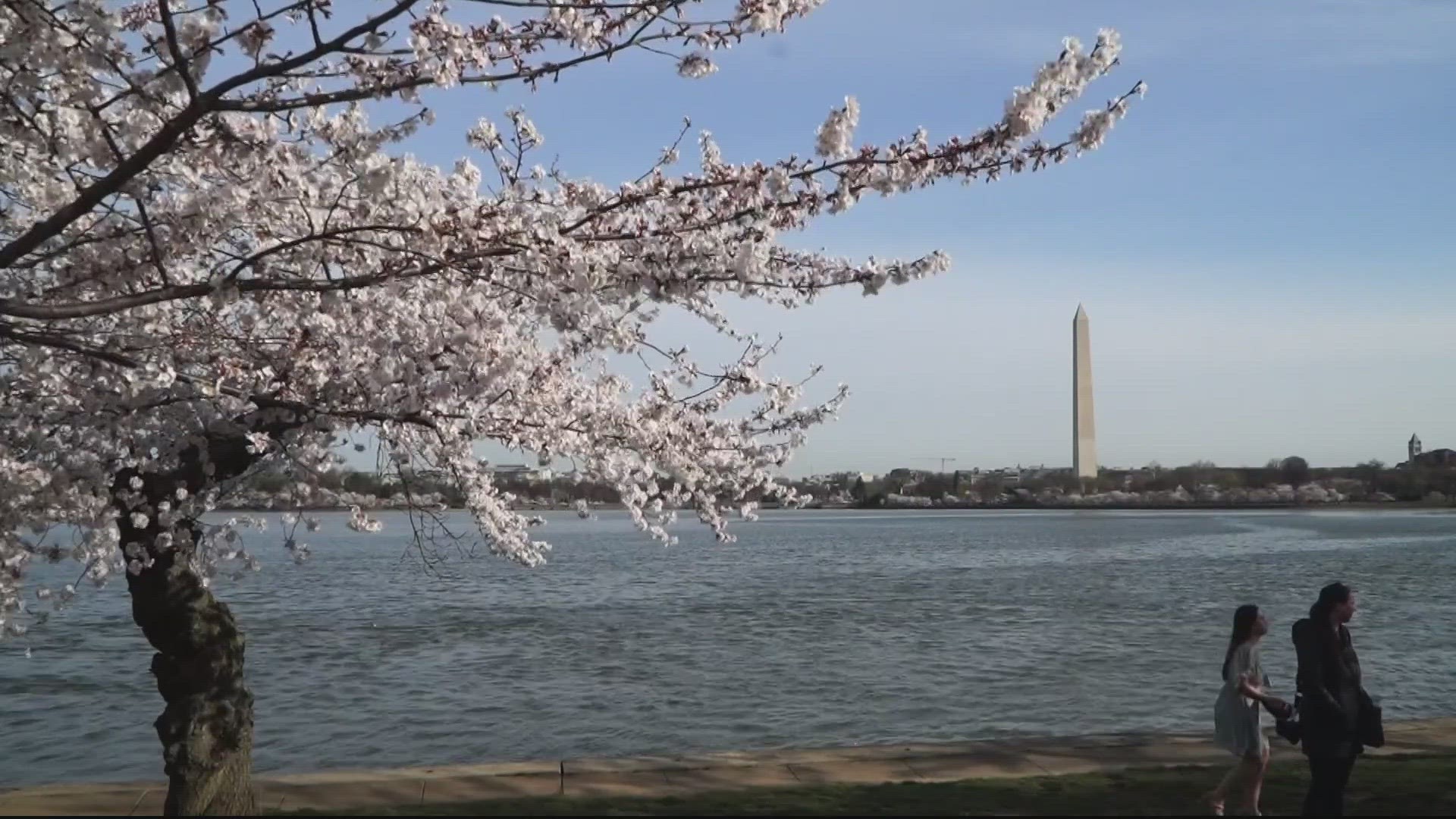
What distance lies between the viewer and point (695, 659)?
67.0ft

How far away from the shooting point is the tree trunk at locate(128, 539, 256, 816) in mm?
7930

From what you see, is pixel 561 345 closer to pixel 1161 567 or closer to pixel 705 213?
pixel 705 213

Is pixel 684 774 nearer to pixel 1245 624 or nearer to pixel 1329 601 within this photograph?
pixel 1245 624

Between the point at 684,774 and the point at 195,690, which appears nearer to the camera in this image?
the point at 195,690

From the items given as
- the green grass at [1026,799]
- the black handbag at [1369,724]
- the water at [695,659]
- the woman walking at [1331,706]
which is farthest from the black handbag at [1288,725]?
the water at [695,659]

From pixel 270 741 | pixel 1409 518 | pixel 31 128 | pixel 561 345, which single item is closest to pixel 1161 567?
pixel 270 741

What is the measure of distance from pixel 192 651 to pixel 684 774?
10.8 feet

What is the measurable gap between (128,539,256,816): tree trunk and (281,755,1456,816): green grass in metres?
0.59

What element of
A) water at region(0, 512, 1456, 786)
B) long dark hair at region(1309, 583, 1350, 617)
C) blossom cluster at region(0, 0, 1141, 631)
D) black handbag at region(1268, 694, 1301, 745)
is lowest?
water at region(0, 512, 1456, 786)

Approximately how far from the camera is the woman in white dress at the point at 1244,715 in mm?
7926

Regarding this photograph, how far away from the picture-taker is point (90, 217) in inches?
293

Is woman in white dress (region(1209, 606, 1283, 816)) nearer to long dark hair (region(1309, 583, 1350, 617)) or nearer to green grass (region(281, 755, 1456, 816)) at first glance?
green grass (region(281, 755, 1456, 816))

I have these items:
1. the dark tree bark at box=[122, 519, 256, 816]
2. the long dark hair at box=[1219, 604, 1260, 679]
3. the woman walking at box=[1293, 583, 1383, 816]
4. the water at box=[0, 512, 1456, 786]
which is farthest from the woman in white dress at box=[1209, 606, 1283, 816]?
the water at box=[0, 512, 1456, 786]

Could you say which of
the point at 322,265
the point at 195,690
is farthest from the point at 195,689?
the point at 322,265
